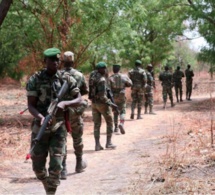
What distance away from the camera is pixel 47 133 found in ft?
14.6

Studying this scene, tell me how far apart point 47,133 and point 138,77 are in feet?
28.3

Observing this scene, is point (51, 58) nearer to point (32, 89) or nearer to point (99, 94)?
point (32, 89)

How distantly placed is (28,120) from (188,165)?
8.49 metres

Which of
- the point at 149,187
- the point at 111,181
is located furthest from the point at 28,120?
the point at 149,187

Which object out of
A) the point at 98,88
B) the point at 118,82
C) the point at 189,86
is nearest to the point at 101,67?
the point at 98,88

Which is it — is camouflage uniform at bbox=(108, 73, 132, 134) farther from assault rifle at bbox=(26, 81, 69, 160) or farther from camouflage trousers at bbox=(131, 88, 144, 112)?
assault rifle at bbox=(26, 81, 69, 160)

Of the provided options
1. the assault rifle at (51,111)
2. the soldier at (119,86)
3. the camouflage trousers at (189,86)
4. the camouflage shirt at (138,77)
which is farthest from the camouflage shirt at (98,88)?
the camouflage trousers at (189,86)

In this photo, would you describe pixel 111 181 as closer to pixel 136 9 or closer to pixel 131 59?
pixel 136 9

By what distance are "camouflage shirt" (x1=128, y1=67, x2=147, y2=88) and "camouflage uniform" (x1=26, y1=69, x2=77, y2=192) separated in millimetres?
8391

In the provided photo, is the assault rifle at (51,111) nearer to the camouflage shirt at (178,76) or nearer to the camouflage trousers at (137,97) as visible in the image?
the camouflage trousers at (137,97)

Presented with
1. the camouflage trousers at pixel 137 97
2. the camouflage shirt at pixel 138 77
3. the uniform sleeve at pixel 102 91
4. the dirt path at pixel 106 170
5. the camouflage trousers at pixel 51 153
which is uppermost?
the camouflage shirt at pixel 138 77

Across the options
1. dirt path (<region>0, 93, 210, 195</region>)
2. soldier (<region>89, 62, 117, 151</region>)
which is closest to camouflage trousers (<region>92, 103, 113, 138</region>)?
soldier (<region>89, 62, 117, 151</region>)

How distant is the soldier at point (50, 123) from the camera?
4.43 metres

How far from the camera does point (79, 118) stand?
649cm
